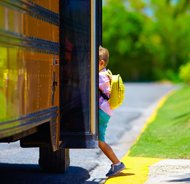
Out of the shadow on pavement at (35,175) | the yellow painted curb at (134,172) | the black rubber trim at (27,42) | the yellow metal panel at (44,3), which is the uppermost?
the yellow metal panel at (44,3)

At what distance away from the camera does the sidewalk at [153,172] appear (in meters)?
4.57

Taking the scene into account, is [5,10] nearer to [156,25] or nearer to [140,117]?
[140,117]

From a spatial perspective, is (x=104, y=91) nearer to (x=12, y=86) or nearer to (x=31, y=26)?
(x=31, y=26)

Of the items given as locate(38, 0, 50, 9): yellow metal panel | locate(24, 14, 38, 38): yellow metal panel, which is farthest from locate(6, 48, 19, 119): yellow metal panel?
locate(38, 0, 50, 9): yellow metal panel

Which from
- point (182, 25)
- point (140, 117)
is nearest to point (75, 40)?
point (140, 117)

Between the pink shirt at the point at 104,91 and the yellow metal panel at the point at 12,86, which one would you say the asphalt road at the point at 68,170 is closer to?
the pink shirt at the point at 104,91

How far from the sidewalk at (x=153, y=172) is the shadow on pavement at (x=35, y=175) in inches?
21.3

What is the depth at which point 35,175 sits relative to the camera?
5141mm

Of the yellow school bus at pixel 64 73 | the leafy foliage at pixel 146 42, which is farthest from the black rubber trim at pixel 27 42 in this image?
the leafy foliage at pixel 146 42

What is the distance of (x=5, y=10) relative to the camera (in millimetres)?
3029

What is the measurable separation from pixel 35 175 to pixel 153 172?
1.56m

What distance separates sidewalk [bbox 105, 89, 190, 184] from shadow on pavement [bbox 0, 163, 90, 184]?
0.54 meters

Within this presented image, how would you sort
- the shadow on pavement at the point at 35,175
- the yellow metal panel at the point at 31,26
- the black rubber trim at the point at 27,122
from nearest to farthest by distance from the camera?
the black rubber trim at the point at 27,122, the yellow metal panel at the point at 31,26, the shadow on pavement at the point at 35,175

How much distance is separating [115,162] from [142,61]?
1650 inches
